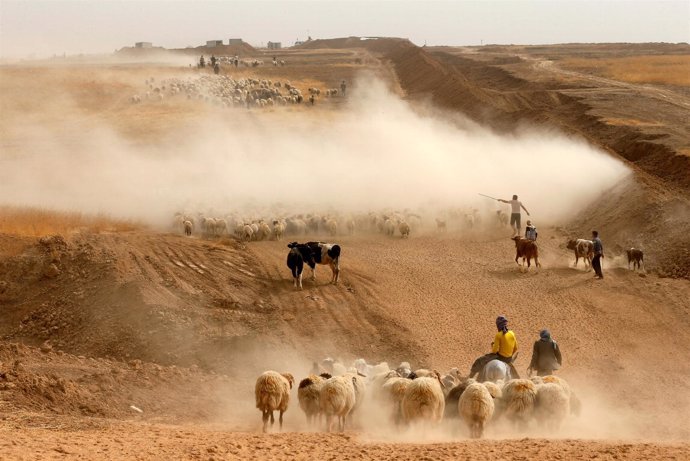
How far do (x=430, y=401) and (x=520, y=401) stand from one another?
1.51 metres

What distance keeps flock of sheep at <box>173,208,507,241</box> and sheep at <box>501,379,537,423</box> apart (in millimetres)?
14852

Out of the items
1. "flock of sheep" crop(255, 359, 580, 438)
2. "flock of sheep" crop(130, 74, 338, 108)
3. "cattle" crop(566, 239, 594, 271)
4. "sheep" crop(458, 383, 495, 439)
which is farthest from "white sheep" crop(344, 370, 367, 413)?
"flock of sheep" crop(130, 74, 338, 108)

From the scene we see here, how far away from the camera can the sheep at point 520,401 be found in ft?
41.1

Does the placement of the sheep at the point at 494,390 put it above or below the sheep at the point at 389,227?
below

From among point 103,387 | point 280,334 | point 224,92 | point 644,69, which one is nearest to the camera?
point 103,387

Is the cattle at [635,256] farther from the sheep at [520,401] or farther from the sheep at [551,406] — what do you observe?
the sheep at [520,401]

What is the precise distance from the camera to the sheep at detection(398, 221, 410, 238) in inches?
1093

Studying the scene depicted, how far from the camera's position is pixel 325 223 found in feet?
91.4

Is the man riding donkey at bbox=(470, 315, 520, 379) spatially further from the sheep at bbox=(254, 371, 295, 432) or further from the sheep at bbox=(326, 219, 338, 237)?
the sheep at bbox=(326, 219, 338, 237)

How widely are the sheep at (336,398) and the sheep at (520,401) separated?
2.54m

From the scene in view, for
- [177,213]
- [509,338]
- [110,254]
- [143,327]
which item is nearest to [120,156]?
[177,213]

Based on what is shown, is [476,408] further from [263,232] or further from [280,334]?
[263,232]

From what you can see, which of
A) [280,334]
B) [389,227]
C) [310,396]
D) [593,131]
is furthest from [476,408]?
[593,131]

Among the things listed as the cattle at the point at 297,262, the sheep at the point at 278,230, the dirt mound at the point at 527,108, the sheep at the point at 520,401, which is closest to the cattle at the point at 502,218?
the dirt mound at the point at 527,108
